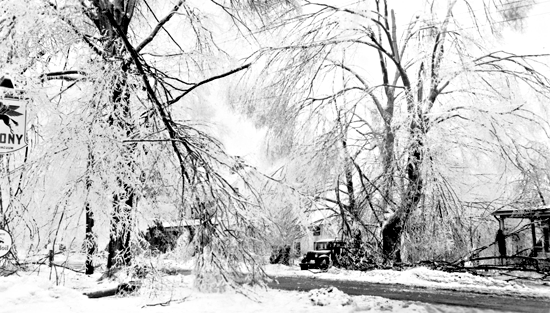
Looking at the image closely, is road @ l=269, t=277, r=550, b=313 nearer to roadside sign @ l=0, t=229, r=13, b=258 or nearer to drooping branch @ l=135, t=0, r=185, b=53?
roadside sign @ l=0, t=229, r=13, b=258

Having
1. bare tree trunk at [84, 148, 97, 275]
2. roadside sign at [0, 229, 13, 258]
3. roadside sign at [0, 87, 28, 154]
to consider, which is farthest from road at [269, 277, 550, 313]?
roadside sign at [0, 87, 28, 154]

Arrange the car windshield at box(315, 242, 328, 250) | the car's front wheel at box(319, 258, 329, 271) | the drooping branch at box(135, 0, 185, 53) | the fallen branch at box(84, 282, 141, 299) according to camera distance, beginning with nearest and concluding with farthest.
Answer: the fallen branch at box(84, 282, 141, 299)
the drooping branch at box(135, 0, 185, 53)
the car's front wheel at box(319, 258, 329, 271)
the car windshield at box(315, 242, 328, 250)

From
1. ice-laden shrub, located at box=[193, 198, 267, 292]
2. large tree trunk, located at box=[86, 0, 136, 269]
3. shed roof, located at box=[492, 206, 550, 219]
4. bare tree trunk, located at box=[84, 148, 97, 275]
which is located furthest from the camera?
shed roof, located at box=[492, 206, 550, 219]

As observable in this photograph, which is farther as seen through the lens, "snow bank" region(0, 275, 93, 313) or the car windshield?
the car windshield

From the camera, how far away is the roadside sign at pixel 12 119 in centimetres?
550

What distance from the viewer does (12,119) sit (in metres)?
5.61

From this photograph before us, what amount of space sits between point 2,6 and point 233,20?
14.6ft

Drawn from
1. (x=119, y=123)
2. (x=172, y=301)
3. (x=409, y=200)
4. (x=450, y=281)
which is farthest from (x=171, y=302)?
(x=409, y=200)

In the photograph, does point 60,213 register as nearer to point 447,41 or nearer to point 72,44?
point 72,44

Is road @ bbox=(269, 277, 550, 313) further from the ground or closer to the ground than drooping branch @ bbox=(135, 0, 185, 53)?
closer to the ground

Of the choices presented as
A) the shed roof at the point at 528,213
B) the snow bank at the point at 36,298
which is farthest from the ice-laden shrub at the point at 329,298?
the shed roof at the point at 528,213

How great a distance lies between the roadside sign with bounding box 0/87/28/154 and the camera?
18.0 feet

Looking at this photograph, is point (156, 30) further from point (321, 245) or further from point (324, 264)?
point (321, 245)

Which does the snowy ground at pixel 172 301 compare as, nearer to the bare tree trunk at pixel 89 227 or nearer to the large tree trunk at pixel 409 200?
the bare tree trunk at pixel 89 227
